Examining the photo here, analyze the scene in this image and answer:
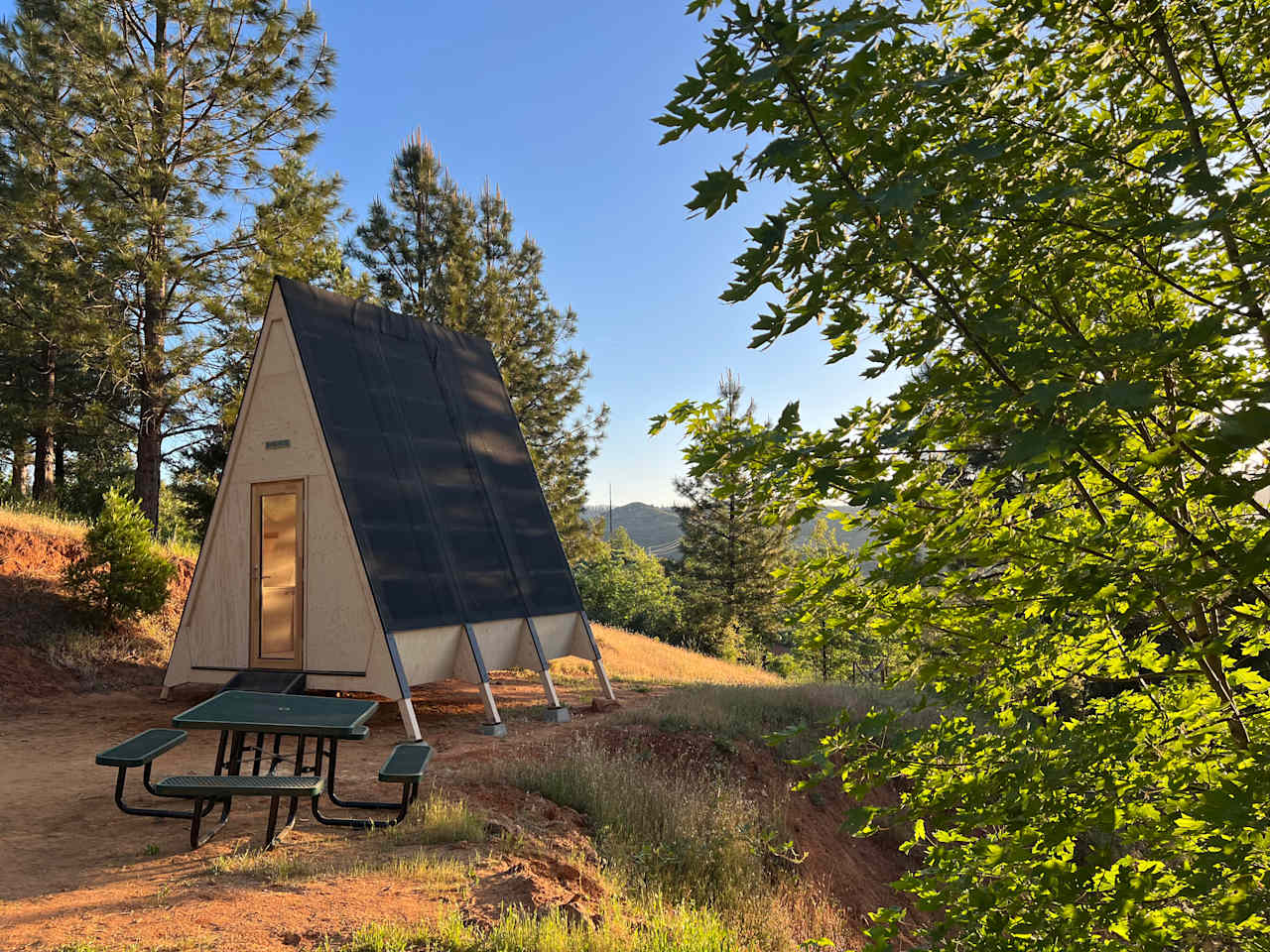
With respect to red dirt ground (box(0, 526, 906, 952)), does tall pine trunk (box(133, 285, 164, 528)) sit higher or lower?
higher

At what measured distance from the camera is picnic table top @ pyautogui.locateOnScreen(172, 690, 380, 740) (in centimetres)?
541

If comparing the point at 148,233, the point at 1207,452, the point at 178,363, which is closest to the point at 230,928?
the point at 1207,452

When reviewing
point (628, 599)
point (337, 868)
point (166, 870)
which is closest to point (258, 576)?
point (166, 870)

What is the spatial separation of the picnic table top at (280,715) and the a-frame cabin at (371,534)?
2.67 meters

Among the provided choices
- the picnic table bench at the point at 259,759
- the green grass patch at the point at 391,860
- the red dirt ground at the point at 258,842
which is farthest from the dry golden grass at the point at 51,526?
the green grass patch at the point at 391,860

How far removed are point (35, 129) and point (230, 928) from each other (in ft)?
65.8

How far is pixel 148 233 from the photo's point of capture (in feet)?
58.7

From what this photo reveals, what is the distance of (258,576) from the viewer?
10.5 m

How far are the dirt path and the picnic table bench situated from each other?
0.21m

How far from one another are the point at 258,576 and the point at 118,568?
5135 mm

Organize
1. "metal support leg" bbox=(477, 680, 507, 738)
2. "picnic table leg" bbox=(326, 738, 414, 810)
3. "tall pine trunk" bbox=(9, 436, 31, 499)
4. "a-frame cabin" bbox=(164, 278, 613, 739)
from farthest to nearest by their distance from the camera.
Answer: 1. "tall pine trunk" bbox=(9, 436, 31, 499)
2. "metal support leg" bbox=(477, 680, 507, 738)
3. "a-frame cabin" bbox=(164, 278, 613, 739)
4. "picnic table leg" bbox=(326, 738, 414, 810)

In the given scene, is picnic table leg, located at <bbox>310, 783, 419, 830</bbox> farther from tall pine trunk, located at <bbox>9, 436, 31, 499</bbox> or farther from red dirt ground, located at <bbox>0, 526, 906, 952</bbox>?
tall pine trunk, located at <bbox>9, 436, 31, 499</bbox>

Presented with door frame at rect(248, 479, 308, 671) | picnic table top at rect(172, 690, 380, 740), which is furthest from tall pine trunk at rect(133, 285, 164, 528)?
picnic table top at rect(172, 690, 380, 740)

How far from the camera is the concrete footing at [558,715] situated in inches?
420
